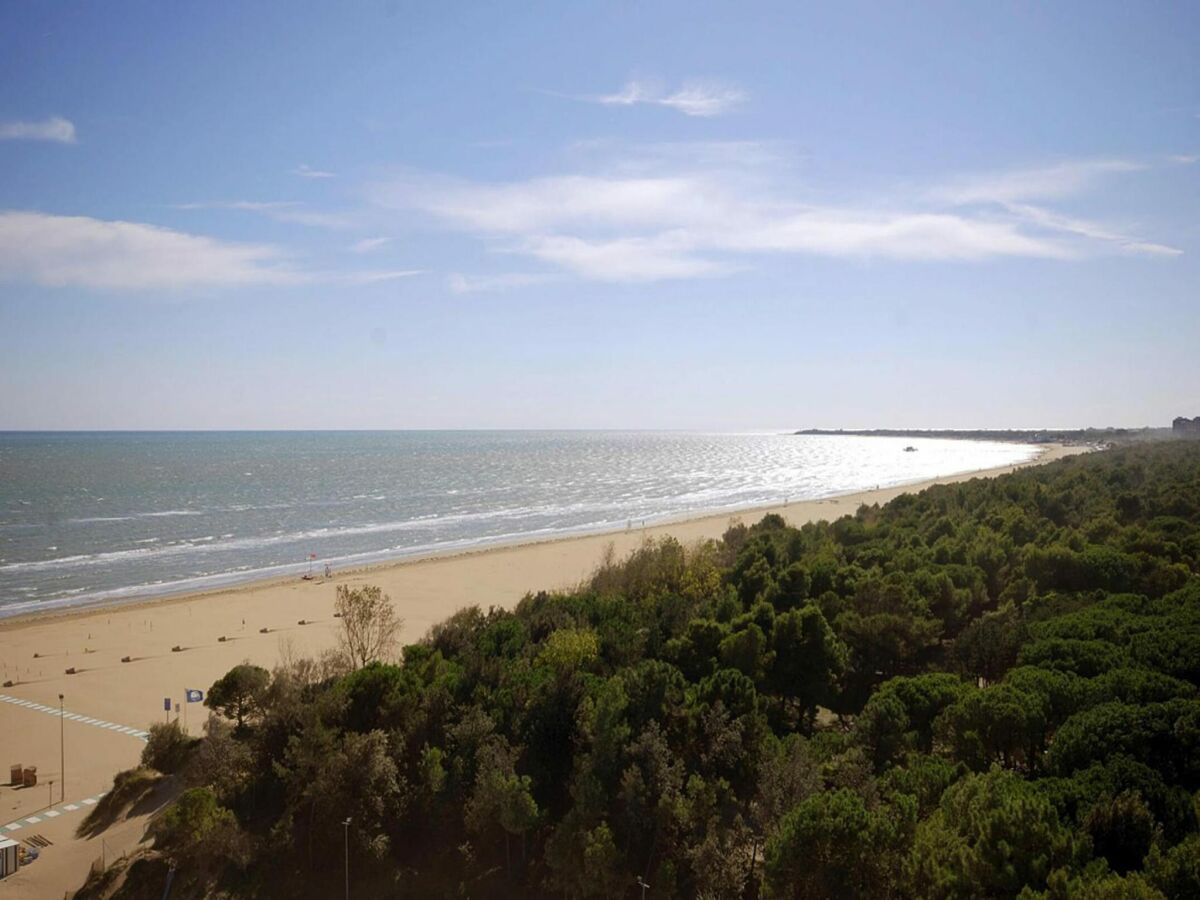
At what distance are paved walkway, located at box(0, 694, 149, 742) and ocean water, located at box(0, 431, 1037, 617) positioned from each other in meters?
16.0

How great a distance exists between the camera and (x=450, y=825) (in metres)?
18.8

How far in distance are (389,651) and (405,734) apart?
12.0 meters

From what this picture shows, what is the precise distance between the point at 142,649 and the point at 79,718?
28.8 ft

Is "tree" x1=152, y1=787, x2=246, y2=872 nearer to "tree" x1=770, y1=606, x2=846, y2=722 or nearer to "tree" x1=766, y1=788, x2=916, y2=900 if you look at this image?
"tree" x1=766, y1=788, x2=916, y2=900

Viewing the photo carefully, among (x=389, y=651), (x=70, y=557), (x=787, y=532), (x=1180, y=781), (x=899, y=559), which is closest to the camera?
(x=1180, y=781)

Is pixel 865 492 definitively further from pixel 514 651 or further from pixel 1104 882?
pixel 1104 882

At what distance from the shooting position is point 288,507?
86125mm

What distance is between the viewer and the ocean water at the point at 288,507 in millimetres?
54875

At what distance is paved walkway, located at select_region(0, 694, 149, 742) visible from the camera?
2725 cm

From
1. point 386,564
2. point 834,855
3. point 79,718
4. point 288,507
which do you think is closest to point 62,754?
point 79,718

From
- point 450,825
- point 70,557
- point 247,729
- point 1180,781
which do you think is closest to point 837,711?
point 1180,781

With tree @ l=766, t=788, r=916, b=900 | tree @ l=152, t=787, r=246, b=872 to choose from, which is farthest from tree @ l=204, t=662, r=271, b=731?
tree @ l=766, t=788, r=916, b=900

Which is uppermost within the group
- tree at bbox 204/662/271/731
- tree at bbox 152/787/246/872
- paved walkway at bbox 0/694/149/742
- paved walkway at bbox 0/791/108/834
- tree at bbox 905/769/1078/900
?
tree at bbox 905/769/1078/900

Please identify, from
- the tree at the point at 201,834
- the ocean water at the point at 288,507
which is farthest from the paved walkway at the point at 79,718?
the ocean water at the point at 288,507
